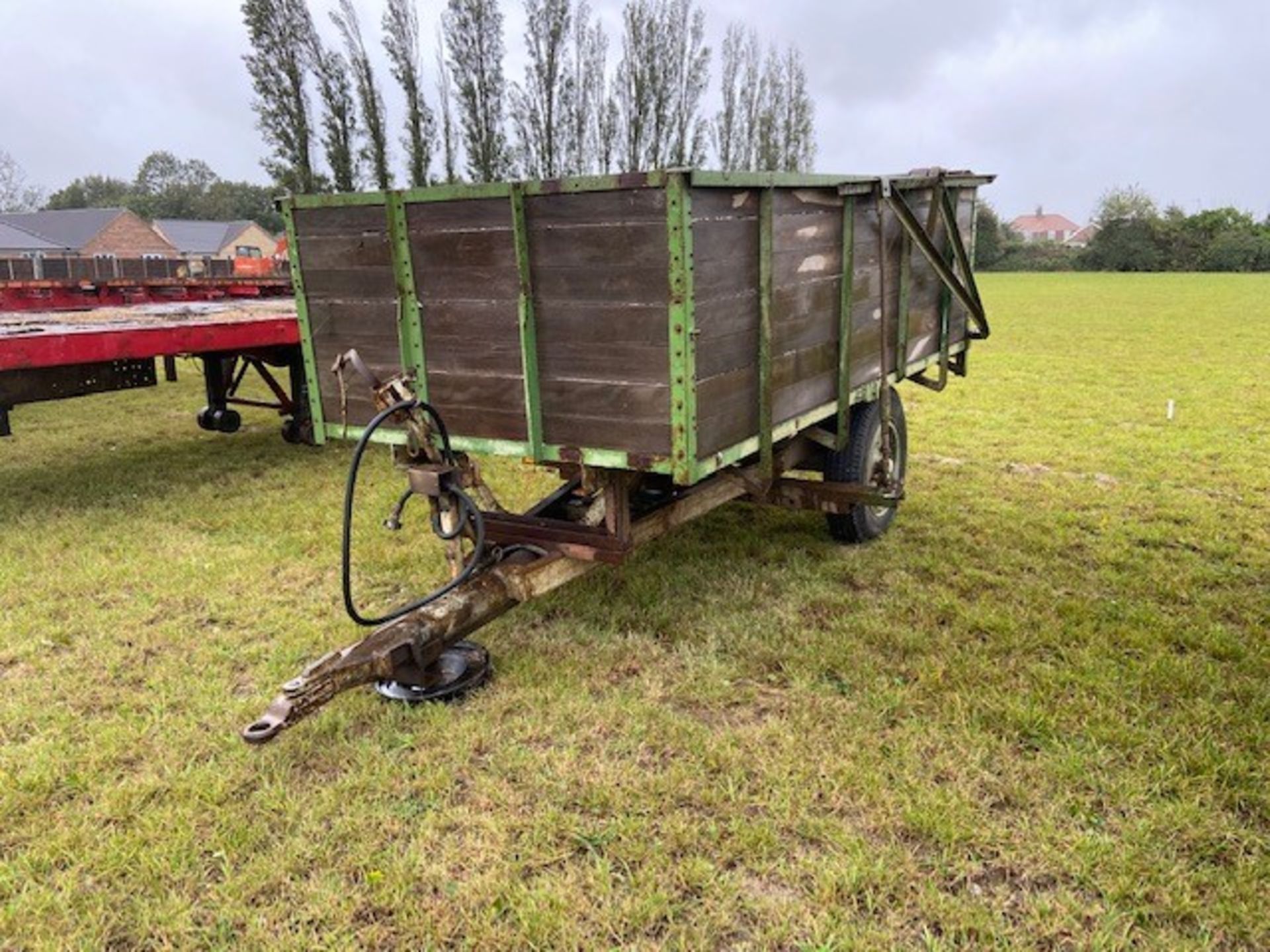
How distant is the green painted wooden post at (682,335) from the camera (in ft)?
8.90

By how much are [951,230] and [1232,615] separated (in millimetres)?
2213

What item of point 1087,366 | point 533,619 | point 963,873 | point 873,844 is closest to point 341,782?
point 533,619

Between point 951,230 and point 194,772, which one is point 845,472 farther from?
point 194,772

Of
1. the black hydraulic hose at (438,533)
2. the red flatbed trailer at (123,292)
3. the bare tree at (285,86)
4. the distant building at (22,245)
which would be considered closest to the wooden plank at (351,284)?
the black hydraulic hose at (438,533)

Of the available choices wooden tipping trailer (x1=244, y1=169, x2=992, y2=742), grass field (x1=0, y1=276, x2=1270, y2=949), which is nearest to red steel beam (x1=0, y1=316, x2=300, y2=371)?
grass field (x1=0, y1=276, x2=1270, y2=949)

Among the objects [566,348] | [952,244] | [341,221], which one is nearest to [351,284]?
[341,221]

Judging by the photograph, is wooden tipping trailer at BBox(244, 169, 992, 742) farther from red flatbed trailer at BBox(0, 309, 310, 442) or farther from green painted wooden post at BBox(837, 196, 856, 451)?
red flatbed trailer at BBox(0, 309, 310, 442)

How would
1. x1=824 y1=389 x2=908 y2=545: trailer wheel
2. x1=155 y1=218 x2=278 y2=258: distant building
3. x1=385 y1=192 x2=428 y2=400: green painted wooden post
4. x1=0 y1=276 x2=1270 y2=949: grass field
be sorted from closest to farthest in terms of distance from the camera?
x1=0 y1=276 x2=1270 y2=949: grass field, x1=385 y1=192 x2=428 y2=400: green painted wooden post, x1=824 y1=389 x2=908 y2=545: trailer wheel, x1=155 y1=218 x2=278 y2=258: distant building

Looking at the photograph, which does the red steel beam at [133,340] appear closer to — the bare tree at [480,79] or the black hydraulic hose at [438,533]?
the black hydraulic hose at [438,533]

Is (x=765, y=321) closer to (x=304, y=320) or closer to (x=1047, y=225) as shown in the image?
(x=304, y=320)

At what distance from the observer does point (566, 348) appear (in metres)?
3.09

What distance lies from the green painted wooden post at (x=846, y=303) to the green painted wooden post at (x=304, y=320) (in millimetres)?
2210

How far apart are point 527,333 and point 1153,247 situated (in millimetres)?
57717

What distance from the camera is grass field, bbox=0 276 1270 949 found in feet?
7.64
